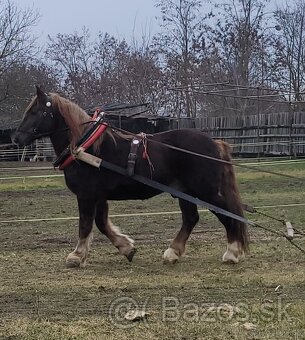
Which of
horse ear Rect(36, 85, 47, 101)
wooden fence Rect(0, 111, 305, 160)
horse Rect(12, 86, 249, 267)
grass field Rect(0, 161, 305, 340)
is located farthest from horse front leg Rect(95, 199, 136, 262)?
wooden fence Rect(0, 111, 305, 160)

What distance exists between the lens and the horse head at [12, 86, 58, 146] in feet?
23.9

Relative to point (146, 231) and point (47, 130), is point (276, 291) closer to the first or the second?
point (47, 130)

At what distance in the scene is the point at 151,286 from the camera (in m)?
5.78

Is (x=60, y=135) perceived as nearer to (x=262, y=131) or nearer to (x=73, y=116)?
(x=73, y=116)

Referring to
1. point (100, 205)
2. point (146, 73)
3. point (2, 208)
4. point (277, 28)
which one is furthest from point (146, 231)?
point (146, 73)

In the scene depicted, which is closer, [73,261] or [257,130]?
[73,261]

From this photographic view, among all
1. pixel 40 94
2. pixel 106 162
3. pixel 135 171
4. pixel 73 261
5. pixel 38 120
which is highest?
pixel 40 94

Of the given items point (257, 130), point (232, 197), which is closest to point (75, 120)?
point (232, 197)

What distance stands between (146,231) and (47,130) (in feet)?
8.81

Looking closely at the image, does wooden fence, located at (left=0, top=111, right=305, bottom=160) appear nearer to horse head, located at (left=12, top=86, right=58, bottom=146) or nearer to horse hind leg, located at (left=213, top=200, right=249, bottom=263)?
horse hind leg, located at (left=213, top=200, right=249, bottom=263)

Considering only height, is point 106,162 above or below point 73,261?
above

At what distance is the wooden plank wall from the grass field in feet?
63.2

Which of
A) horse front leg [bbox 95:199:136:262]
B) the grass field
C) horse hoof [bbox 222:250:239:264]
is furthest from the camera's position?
horse front leg [bbox 95:199:136:262]

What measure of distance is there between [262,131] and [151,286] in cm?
2687
